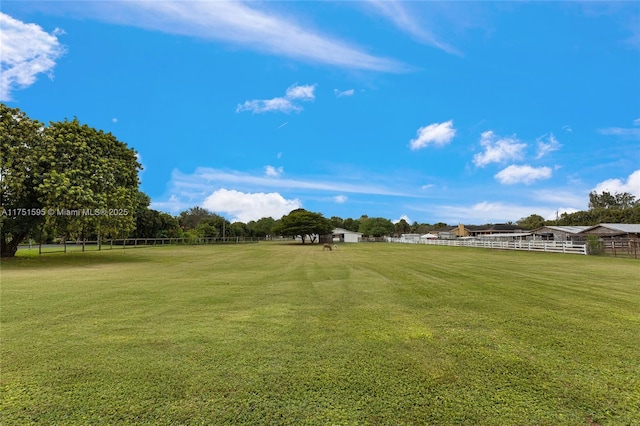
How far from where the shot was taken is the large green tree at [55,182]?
584 inches

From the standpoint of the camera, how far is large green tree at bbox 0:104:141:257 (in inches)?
584

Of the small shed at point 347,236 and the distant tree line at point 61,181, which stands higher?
the distant tree line at point 61,181

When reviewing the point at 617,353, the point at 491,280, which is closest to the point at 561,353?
the point at 617,353

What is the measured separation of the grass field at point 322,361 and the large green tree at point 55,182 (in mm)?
10020

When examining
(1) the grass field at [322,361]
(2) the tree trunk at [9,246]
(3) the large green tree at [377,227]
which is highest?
(3) the large green tree at [377,227]

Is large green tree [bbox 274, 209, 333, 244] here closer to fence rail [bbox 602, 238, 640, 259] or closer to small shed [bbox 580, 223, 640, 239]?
small shed [bbox 580, 223, 640, 239]

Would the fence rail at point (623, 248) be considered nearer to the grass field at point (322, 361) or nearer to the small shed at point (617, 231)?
the small shed at point (617, 231)

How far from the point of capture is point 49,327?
16.0 feet

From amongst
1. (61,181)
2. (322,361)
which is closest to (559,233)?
(322,361)

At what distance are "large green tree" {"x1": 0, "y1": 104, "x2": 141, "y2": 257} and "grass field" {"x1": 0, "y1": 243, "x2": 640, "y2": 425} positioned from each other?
10020mm

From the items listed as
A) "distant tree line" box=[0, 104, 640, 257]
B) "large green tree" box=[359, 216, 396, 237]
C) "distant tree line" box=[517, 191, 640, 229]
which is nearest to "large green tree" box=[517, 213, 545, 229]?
"distant tree line" box=[517, 191, 640, 229]

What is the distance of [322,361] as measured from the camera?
3.57m

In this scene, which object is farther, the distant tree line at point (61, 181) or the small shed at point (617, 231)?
the small shed at point (617, 231)

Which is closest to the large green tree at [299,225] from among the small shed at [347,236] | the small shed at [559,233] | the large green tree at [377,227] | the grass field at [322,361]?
the small shed at [347,236]
